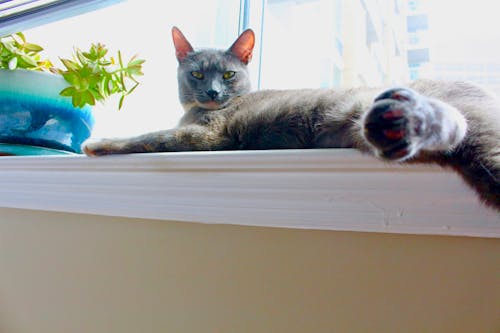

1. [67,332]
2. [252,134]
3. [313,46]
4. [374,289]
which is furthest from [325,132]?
[67,332]

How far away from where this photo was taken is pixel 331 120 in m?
0.75

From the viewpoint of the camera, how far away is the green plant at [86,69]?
1140 mm

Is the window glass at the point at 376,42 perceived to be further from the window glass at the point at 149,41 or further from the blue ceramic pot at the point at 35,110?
the blue ceramic pot at the point at 35,110

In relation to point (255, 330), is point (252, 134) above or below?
above

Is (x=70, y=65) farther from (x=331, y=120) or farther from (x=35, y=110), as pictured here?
(x=331, y=120)

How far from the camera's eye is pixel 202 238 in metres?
0.77

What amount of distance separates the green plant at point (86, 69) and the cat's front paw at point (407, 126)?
0.81m

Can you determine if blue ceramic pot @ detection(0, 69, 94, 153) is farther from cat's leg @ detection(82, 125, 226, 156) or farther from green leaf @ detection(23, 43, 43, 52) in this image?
cat's leg @ detection(82, 125, 226, 156)

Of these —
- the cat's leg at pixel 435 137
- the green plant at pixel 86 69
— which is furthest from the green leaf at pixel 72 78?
the cat's leg at pixel 435 137

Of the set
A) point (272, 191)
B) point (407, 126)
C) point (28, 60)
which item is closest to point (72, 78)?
point (28, 60)

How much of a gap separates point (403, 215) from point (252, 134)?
14.0 inches

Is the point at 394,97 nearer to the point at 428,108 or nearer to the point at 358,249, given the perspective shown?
the point at 428,108

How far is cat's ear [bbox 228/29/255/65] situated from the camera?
45.8 inches

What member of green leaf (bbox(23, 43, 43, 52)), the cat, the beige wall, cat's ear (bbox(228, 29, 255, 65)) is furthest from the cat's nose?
green leaf (bbox(23, 43, 43, 52))
